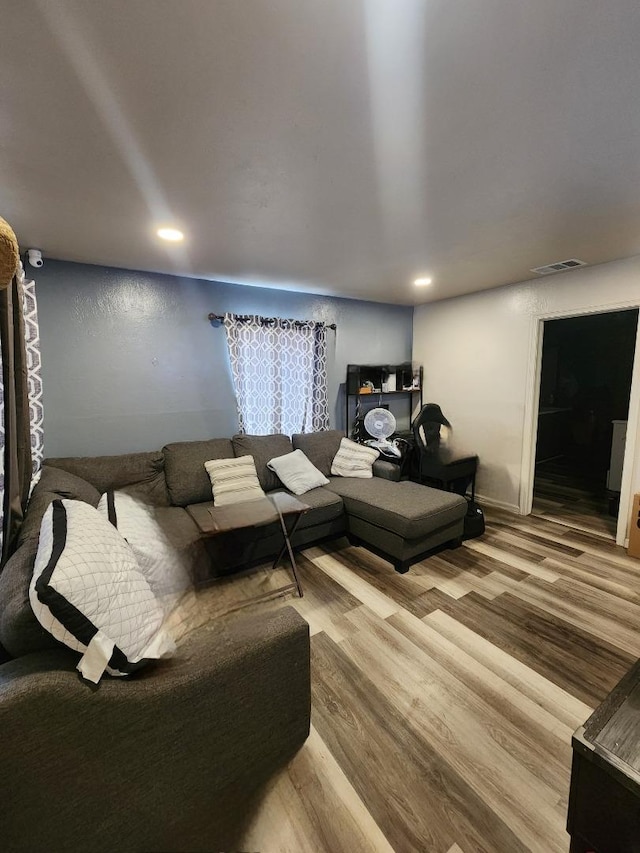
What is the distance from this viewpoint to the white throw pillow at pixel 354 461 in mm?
3529

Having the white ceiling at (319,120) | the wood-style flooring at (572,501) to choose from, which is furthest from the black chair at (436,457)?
the white ceiling at (319,120)

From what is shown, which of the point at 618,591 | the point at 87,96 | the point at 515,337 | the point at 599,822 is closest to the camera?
the point at 599,822

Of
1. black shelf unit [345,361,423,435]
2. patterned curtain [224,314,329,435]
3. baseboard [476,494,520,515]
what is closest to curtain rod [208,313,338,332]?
patterned curtain [224,314,329,435]

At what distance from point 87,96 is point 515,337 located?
12.0 feet

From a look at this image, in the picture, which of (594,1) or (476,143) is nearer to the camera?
(594,1)

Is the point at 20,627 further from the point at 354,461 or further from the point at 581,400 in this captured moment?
the point at 581,400

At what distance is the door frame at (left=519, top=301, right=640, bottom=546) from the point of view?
9.37 feet

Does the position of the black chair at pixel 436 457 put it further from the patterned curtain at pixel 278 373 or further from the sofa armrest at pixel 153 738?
the sofa armrest at pixel 153 738

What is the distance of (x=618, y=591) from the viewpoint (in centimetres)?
240

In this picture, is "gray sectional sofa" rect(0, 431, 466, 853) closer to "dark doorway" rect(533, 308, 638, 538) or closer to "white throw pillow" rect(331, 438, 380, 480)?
"white throw pillow" rect(331, 438, 380, 480)

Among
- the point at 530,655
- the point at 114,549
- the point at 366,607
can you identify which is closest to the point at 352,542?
the point at 366,607

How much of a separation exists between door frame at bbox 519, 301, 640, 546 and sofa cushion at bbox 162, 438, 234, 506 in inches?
117

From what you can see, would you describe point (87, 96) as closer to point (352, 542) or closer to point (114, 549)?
point (114, 549)

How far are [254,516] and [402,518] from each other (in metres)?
1.05
